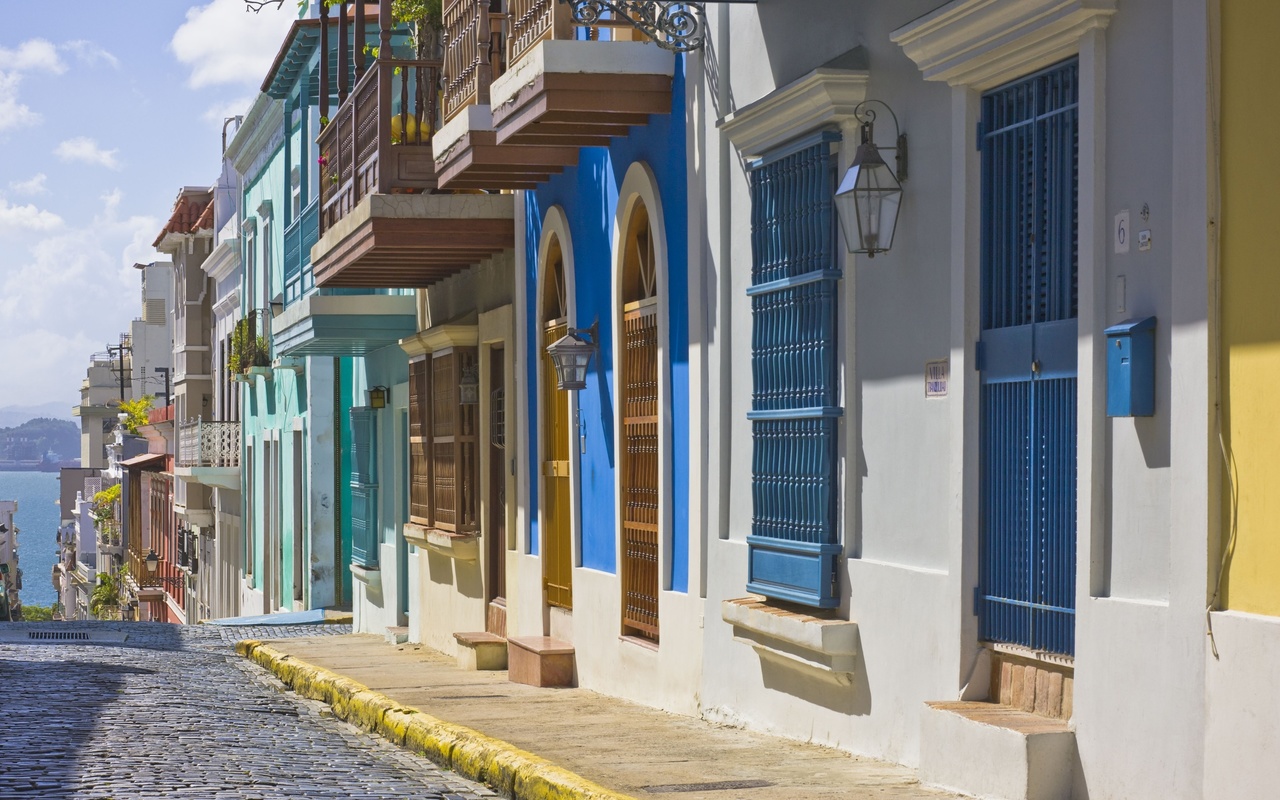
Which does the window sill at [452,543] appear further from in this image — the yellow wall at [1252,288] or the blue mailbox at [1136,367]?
the yellow wall at [1252,288]

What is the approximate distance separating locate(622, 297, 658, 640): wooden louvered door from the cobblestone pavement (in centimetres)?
195

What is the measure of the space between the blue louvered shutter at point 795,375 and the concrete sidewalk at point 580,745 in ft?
2.91

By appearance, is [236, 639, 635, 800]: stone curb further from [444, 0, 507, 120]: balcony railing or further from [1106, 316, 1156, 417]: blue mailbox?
[444, 0, 507, 120]: balcony railing

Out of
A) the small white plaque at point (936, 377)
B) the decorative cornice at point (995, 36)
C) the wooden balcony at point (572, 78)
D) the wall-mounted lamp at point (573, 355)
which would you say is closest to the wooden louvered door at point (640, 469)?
the wall-mounted lamp at point (573, 355)

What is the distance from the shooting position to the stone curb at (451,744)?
7.56 m

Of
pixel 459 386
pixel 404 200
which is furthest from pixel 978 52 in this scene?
pixel 459 386

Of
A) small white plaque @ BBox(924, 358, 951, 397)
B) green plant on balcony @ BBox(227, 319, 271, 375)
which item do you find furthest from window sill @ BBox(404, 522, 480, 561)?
green plant on balcony @ BBox(227, 319, 271, 375)

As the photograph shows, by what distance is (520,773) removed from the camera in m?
7.95

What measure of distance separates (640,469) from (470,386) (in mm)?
4840

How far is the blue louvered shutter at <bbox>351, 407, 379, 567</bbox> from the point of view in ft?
70.7

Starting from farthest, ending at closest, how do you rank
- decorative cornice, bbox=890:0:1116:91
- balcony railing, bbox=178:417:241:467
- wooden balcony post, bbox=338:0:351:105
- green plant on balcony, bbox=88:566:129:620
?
green plant on balcony, bbox=88:566:129:620 < balcony railing, bbox=178:417:241:467 < wooden balcony post, bbox=338:0:351:105 < decorative cornice, bbox=890:0:1116:91

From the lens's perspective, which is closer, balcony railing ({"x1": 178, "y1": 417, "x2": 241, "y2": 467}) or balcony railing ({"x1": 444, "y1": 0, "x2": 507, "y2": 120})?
balcony railing ({"x1": 444, "y1": 0, "x2": 507, "y2": 120})

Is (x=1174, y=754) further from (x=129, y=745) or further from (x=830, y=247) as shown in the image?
(x=129, y=745)

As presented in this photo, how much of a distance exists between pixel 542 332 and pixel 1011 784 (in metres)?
8.18
